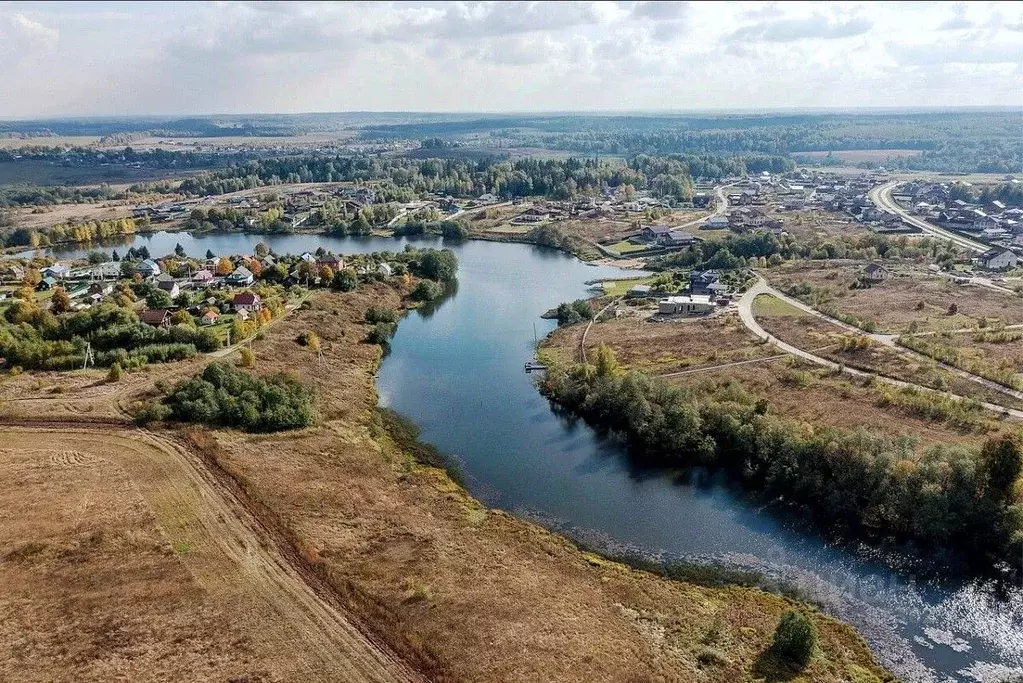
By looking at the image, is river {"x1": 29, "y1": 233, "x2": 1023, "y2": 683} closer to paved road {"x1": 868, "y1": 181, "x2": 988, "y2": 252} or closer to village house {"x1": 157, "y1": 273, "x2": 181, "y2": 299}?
village house {"x1": 157, "y1": 273, "x2": 181, "y2": 299}

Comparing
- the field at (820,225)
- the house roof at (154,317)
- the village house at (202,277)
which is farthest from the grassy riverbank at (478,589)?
the field at (820,225)

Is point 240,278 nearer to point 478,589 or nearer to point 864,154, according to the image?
point 478,589

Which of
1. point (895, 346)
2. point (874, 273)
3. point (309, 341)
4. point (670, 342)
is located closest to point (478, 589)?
point (309, 341)

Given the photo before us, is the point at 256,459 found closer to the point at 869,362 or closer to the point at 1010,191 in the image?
the point at 869,362

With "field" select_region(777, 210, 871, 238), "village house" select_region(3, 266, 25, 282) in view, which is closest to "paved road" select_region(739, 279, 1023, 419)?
"field" select_region(777, 210, 871, 238)

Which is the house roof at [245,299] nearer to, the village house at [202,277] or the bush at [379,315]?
the bush at [379,315]

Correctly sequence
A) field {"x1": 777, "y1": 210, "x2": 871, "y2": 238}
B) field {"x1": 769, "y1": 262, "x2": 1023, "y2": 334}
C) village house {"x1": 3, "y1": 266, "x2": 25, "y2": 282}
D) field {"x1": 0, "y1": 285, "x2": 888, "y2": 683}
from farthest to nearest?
field {"x1": 777, "y1": 210, "x2": 871, "y2": 238} → village house {"x1": 3, "y1": 266, "x2": 25, "y2": 282} → field {"x1": 769, "y1": 262, "x2": 1023, "y2": 334} → field {"x1": 0, "y1": 285, "x2": 888, "y2": 683}
